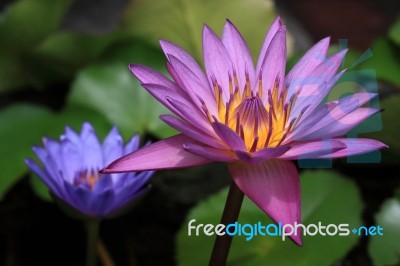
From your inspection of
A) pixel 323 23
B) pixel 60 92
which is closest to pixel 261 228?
pixel 60 92

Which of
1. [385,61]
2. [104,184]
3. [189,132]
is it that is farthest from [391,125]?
[189,132]

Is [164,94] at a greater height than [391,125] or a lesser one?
greater

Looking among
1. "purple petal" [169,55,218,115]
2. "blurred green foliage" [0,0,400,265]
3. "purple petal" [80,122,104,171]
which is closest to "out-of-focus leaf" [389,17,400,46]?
"blurred green foliage" [0,0,400,265]

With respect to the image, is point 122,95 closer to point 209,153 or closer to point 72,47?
point 72,47

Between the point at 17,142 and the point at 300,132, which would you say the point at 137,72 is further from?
the point at 17,142

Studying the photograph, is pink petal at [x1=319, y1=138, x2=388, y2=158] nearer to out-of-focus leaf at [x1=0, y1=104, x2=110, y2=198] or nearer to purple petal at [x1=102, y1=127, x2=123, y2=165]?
purple petal at [x1=102, y1=127, x2=123, y2=165]

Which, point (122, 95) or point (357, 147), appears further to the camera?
point (122, 95)
